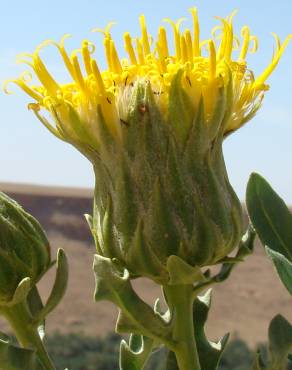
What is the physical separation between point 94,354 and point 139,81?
15.7 m

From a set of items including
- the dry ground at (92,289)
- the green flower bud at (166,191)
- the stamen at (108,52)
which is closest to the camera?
the green flower bud at (166,191)

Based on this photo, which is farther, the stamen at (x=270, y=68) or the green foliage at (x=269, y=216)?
the stamen at (x=270, y=68)

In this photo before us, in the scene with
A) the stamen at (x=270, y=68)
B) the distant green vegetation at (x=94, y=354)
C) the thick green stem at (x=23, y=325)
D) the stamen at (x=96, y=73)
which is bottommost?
the distant green vegetation at (x=94, y=354)

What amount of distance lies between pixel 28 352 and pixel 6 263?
0.73 feet

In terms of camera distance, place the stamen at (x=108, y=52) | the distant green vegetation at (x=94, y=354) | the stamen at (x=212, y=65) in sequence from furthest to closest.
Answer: the distant green vegetation at (x=94, y=354)
the stamen at (x=108, y=52)
the stamen at (x=212, y=65)

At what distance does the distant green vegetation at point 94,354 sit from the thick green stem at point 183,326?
13289 millimetres

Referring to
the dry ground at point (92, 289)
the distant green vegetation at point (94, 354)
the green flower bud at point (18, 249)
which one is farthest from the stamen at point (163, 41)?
the dry ground at point (92, 289)

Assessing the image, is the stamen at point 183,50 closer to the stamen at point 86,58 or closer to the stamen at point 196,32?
the stamen at point 196,32

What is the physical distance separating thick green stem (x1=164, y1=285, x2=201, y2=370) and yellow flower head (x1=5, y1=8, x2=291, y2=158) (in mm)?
371

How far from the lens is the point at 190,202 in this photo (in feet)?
5.83

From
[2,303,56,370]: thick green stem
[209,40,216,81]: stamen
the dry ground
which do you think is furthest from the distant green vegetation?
[209,40,216,81]: stamen

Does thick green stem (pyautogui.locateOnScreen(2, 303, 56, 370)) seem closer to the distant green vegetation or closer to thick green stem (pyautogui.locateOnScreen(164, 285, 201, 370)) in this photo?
thick green stem (pyautogui.locateOnScreen(164, 285, 201, 370))

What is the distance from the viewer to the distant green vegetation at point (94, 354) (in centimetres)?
1602

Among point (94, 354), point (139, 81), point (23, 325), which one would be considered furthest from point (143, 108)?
point (94, 354)
